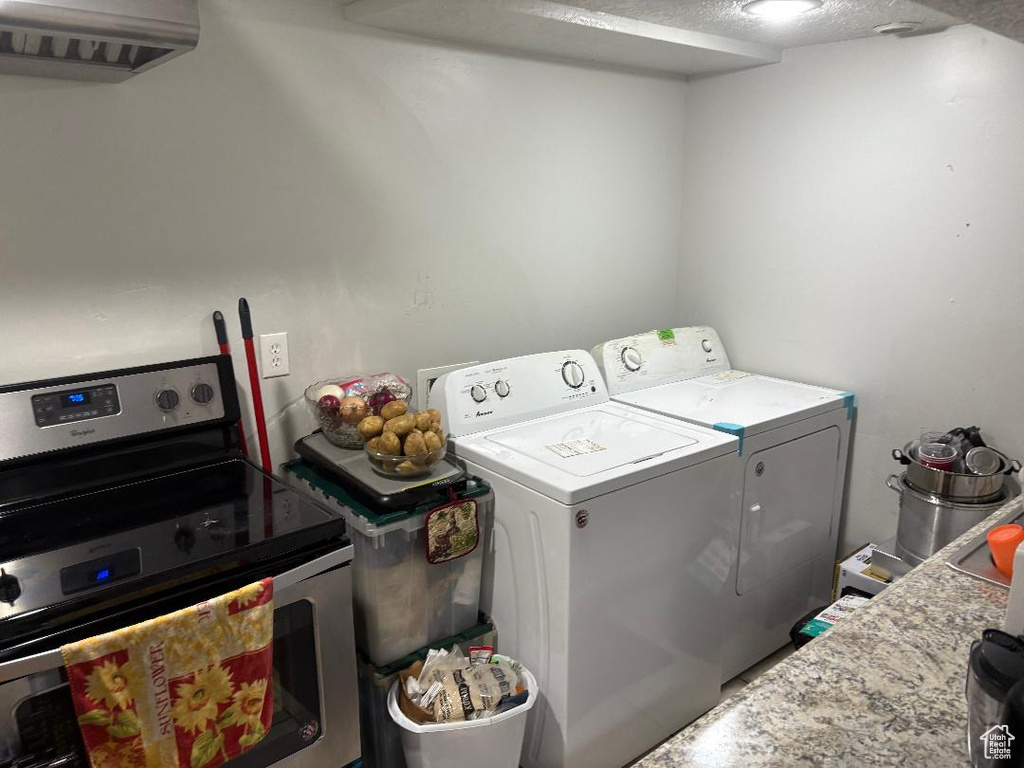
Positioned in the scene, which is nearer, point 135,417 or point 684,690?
point 135,417

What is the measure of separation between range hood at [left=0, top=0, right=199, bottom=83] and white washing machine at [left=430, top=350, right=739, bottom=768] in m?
1.07

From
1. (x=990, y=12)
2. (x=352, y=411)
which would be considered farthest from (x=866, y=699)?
(x=352, y=411)

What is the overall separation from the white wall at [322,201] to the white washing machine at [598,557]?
368 millimetres

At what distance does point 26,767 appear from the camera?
1171 mm

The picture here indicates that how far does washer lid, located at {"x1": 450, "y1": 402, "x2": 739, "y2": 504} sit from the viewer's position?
69.2 inches

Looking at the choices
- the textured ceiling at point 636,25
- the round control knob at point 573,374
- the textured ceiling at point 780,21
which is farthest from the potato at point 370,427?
the textured ceiling at point 780,21

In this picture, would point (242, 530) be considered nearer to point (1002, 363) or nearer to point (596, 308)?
point (596, 308)

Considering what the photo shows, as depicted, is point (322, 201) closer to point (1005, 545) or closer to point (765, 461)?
point (765, 461)

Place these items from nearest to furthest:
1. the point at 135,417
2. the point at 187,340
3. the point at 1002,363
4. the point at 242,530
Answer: the point at 242,530 < the point at 135,417 < the point at 187,340 < the point at 1002,363

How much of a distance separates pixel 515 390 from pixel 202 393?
0.87 meters

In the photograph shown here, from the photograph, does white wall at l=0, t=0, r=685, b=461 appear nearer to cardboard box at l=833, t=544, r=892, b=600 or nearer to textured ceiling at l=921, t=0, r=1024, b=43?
cardboard box at l=833, t=544, r=892, b=600

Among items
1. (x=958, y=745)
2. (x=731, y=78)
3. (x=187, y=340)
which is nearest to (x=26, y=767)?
(x=187, y=340)

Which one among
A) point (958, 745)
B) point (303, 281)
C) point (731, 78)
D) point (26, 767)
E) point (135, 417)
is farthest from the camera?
point (731, 78)

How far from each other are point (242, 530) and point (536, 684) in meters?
0.87
